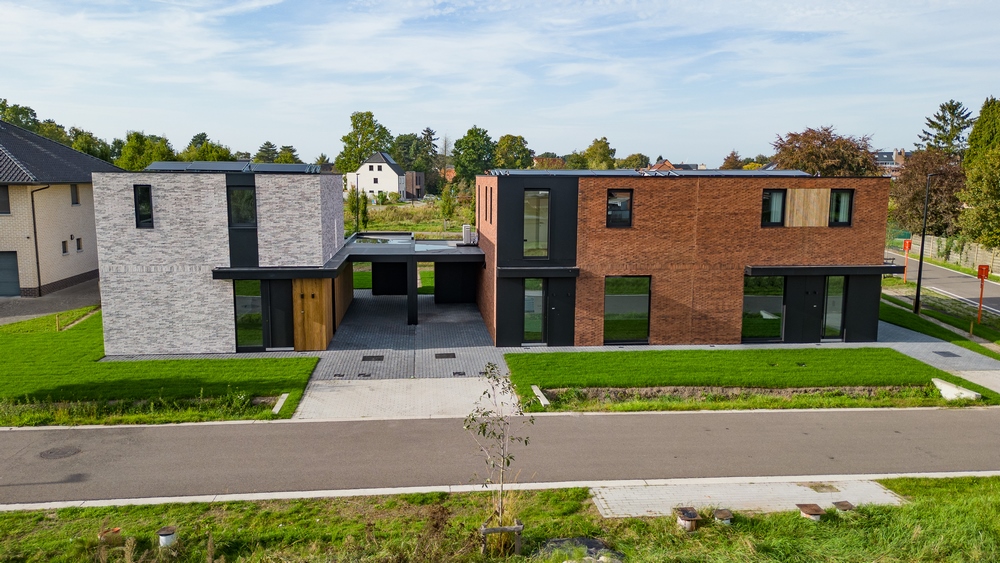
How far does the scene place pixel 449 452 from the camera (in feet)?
43.1

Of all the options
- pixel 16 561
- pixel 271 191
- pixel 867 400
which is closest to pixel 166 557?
pixel 16 561

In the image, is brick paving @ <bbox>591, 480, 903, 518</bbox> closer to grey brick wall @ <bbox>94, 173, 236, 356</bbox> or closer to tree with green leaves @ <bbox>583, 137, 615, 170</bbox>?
grey brick wall @ <bbox>94, 173, 236, 356</bbox>

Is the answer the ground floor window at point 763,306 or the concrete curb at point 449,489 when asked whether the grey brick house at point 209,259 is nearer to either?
the concrete curb at point 449,489

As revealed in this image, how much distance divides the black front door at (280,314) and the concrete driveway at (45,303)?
10.5m

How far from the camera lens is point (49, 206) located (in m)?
29.9

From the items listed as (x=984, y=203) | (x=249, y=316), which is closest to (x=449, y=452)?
(x=249, y=316)

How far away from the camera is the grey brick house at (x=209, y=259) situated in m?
19.0

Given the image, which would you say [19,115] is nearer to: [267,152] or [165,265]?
Answer: [267,152]

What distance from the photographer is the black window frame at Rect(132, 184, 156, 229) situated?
18875 millimetres

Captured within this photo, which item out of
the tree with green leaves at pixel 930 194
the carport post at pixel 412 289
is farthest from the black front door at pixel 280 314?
the tree with green leaves at pixel 930 194

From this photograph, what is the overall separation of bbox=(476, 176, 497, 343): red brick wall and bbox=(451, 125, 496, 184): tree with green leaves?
191 ft

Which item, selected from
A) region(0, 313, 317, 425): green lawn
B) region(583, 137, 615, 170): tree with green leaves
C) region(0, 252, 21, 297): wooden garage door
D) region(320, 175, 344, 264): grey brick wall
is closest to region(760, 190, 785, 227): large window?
region(320, 175, 344, 264): grey brick wall

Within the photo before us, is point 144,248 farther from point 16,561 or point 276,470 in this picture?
point 16,561

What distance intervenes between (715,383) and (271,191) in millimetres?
12301
